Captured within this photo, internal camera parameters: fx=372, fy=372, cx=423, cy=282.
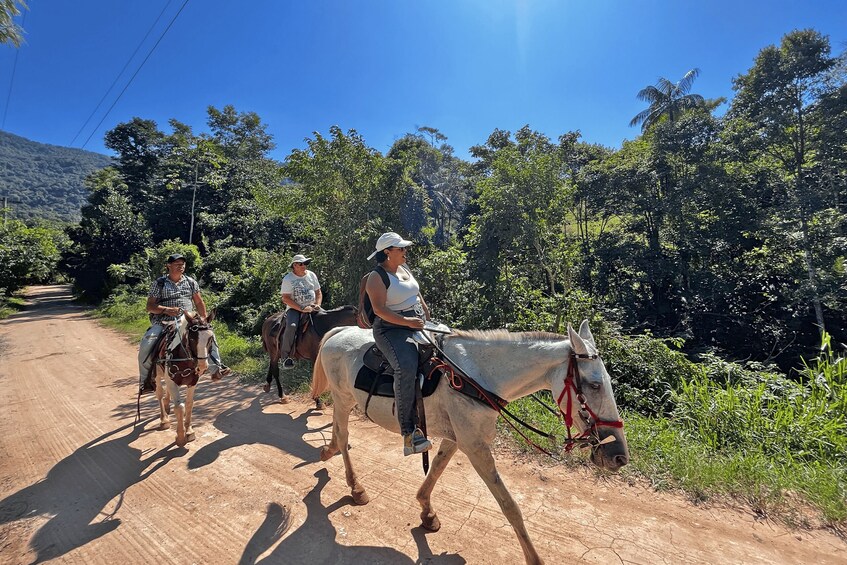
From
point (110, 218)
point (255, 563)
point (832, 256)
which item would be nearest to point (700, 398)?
point (255, 563)

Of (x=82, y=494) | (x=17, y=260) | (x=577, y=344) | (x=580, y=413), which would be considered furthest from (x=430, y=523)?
(x=17, y=260)

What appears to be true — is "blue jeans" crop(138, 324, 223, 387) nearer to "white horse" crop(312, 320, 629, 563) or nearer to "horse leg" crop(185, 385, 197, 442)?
"horse leg" crop(185, 385, 197, 442)

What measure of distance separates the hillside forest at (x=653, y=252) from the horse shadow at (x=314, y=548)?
2.50 m

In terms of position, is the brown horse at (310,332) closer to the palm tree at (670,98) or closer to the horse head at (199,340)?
the horse head at (199,340)

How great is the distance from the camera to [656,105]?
24.1m

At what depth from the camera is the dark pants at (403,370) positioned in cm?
298

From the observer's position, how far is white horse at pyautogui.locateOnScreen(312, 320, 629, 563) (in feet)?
8.15

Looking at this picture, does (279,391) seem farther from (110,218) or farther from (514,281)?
(110,218)

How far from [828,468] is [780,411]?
2.81ft

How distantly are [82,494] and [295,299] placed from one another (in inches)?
145

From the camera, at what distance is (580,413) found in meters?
2.52

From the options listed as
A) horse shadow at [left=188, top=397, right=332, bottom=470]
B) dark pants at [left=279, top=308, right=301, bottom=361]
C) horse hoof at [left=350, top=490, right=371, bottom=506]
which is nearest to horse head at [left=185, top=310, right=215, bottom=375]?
horse shadow at [left=188, top=397, right=332, bottom=470]

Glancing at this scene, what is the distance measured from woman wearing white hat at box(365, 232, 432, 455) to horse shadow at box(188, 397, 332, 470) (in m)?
2.18

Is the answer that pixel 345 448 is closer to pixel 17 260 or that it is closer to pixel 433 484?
pixel 433 484
